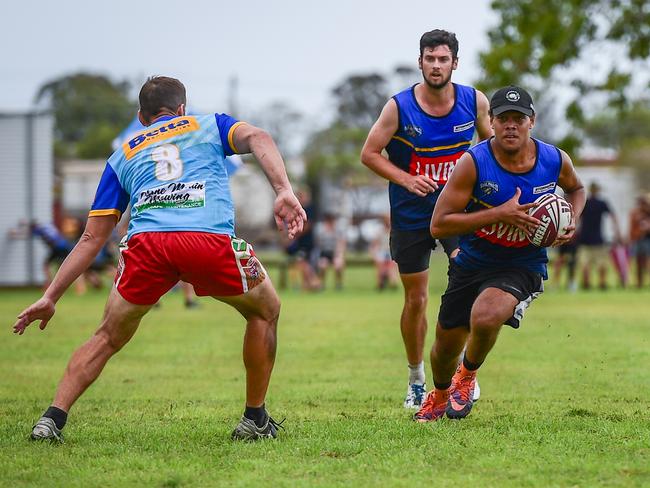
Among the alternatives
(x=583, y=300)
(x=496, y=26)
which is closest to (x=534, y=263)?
(x=583, y=300)

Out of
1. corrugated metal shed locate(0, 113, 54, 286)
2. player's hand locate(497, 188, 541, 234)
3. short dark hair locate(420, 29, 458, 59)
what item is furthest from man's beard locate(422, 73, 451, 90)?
corrugated metal shed locate(0, 113, 54, 286)

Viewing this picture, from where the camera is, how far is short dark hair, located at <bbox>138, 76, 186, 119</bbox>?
6.27 m

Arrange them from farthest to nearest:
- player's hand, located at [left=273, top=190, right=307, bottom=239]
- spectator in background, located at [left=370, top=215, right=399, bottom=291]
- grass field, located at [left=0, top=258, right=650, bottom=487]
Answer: spectator in background, located at [left=370, top=215, right=399, bottom=291]
player's hand, located at [left=273, top=190, right=307, bottom=239]
grass field, located at [left=0, top=258, right=650, bottom=487]

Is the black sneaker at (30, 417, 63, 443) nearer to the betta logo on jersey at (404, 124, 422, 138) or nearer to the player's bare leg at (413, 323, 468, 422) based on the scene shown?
the player's bare leg at (413, 323, 468, 422)

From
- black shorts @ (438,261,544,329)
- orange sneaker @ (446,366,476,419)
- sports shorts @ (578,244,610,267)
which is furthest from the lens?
sports shorts @ (578,244,610,267)

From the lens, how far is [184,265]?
6.02 metres

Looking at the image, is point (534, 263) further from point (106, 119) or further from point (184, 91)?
point (106, 119)

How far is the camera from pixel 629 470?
530 centimetres

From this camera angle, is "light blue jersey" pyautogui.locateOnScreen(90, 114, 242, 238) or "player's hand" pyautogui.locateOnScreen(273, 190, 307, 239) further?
"light blue jersey" pyautogui.locateOnScreen(90, 114, 242, 238)

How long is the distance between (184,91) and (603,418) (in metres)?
3.26

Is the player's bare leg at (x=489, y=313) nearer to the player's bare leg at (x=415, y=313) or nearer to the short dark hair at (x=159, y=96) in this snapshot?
the player's bare leg at (x=415, y=313)

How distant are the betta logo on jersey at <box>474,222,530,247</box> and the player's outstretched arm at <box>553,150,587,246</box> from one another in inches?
8.4

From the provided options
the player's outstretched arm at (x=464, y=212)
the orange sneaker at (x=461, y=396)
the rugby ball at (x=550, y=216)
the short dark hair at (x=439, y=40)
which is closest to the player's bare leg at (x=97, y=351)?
the player's outstretched arm at (x=464, y=212)

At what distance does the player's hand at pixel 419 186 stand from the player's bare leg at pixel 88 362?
231 cm
